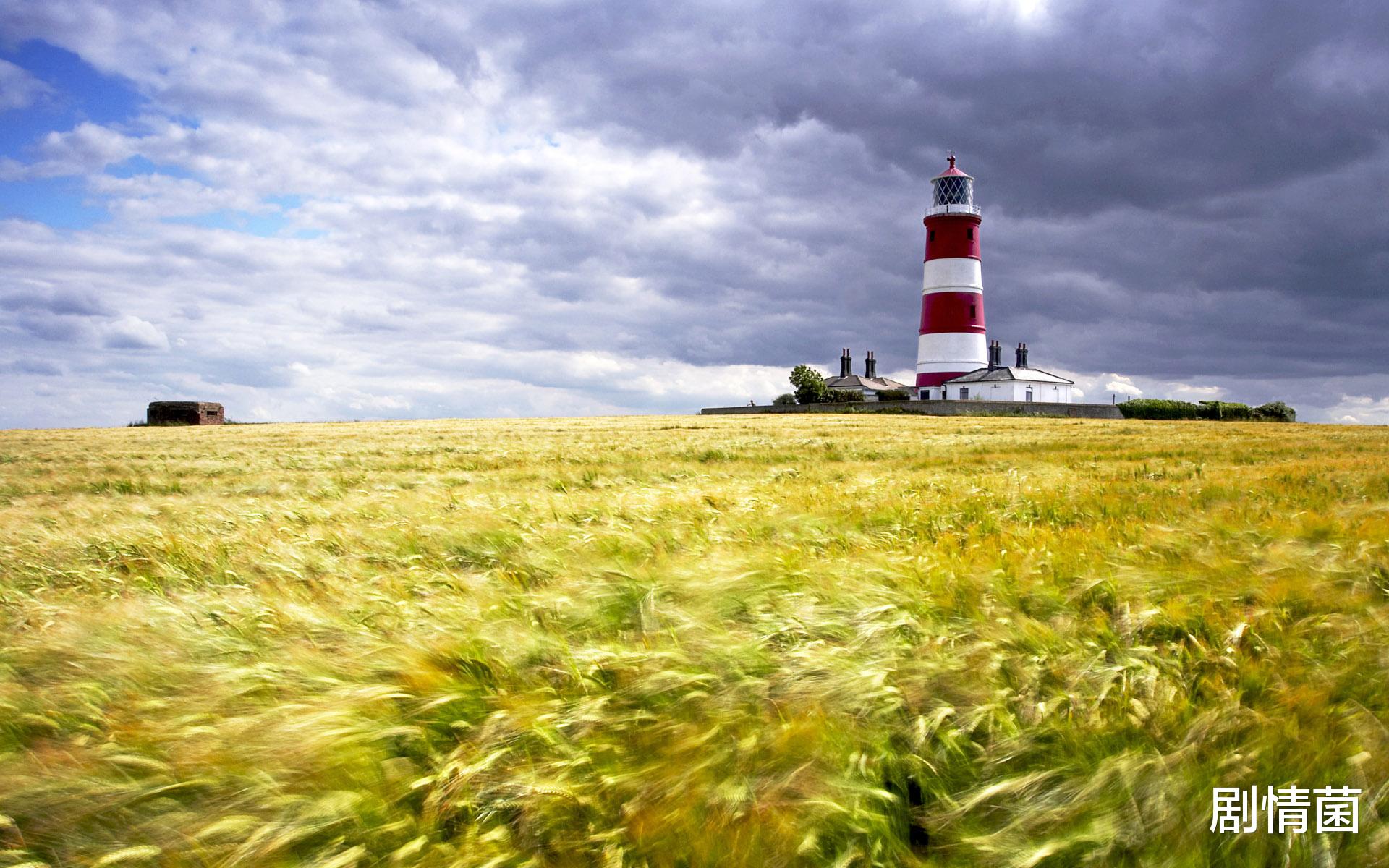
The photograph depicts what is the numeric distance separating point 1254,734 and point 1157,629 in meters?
0.76

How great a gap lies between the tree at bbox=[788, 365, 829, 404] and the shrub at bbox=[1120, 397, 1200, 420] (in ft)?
75.9

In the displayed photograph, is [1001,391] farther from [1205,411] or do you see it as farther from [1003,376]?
[1205,411]

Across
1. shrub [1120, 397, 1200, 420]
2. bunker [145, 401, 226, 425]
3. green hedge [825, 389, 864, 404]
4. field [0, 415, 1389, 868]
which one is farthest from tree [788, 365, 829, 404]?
field [0, 415, 1389, 868]

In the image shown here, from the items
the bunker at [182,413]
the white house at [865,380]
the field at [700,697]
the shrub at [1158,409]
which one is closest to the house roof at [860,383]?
the white house at [865,380]

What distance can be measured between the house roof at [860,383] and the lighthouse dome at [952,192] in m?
22.2

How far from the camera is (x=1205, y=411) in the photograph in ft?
162

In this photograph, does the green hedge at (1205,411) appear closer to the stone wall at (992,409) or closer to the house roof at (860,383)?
the stone wall at (992,409)

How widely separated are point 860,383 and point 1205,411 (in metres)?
33.5

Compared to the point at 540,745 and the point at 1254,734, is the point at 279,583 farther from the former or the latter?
the point at 1254,734

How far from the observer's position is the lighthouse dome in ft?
183

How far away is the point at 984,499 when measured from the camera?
17.6ft

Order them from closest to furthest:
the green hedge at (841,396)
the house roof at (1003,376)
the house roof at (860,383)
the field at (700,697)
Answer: the field at (700,697), the house roof at (1003,376), the green hedge at (841,396), the house roof at (860,383)

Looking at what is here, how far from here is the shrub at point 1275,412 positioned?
48094 mm

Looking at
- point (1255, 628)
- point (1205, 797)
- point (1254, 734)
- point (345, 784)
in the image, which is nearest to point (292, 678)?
point (345, 784)
